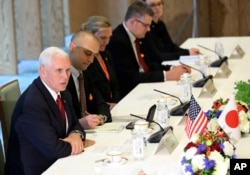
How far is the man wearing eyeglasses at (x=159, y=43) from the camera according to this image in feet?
22.2

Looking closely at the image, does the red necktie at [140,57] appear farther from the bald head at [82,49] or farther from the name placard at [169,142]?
the name placard at [169,142]

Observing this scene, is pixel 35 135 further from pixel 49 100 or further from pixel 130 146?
pixel 130 146

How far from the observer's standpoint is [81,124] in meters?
4.09

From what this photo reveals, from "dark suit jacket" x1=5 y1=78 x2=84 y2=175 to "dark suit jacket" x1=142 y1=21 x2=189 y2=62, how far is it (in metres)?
3.10

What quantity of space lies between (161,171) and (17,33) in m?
5.74

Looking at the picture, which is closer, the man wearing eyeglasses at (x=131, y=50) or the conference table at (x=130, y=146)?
the conference table at (x=130, y=146)

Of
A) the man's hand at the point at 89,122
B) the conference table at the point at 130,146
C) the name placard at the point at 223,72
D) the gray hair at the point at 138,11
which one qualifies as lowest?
the conference table at the point at 130,146

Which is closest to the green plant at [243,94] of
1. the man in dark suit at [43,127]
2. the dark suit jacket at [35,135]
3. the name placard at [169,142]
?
the name placard at [169,142]

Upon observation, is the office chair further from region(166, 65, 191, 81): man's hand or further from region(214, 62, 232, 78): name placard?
region(214, 62, 232, 78): name placard

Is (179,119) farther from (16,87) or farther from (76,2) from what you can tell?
(76,2)

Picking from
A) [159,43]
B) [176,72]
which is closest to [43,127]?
[176,72]

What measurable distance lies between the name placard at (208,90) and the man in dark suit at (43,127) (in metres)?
1.34

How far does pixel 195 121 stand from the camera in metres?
3.54

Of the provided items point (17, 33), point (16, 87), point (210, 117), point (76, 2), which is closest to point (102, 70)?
point (16, 87)
